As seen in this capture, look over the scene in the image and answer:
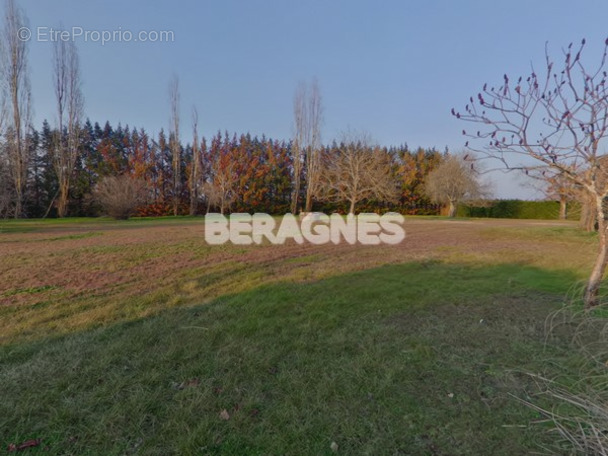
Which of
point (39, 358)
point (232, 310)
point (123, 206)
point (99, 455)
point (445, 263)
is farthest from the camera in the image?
point (123, 206)

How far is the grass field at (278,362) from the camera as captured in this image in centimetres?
170

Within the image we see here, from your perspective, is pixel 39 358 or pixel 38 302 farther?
pixel 38 302

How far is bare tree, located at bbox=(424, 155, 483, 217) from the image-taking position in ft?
91.6

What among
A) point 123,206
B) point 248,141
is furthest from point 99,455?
point 248,141

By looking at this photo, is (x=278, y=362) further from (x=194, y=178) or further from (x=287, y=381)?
(x=194, y=178)

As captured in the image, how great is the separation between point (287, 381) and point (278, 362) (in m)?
0.29

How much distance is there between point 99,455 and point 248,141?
123 feet

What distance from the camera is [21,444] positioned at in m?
1.63

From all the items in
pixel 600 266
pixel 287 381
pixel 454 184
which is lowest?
pixel 287 381

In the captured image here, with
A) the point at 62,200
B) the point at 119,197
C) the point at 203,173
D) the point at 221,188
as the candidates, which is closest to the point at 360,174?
the point at 221,188

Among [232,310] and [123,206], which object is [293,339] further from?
[123,206]

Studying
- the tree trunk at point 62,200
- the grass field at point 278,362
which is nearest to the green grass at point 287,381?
the grass field at point 278,362

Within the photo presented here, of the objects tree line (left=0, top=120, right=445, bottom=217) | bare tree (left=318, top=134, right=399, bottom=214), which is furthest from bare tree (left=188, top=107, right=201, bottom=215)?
bare tree (left=318, top=134, right=399, bottom=214)

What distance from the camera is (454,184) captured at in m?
28.4
